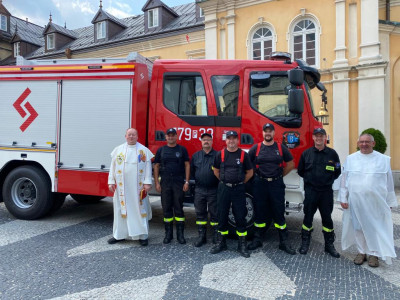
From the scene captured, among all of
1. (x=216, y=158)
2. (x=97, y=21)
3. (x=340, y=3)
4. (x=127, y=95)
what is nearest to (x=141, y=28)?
(x=97, y=21)

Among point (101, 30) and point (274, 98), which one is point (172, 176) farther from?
point (101, 30)

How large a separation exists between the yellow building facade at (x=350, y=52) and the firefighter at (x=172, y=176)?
934 cm

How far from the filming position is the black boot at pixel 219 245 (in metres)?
4.39

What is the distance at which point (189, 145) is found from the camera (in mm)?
5016

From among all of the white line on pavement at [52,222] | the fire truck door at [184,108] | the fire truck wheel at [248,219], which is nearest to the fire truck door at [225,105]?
the fire truck door at [184,108]

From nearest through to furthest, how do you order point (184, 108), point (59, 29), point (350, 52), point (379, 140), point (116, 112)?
point (184, 108), point (116, 112), point (379, 140), point (350, 52), point (59, 29)

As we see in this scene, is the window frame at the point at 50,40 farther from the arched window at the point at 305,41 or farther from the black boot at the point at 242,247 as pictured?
the black boot at the point at 242,247

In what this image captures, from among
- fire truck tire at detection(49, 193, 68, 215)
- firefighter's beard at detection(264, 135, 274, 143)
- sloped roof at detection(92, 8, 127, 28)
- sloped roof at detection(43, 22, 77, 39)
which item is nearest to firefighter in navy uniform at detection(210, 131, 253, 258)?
firefighter's beard at detection(264, 135, 274, 143)

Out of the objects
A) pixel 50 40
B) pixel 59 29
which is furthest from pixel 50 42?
pixel 59 29

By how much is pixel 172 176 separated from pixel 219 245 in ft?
3.98

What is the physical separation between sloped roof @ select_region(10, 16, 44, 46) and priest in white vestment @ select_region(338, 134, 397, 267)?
28179 millimetres

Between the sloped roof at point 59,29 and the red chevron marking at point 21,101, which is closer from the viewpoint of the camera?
the red chevron marking at point 21,101

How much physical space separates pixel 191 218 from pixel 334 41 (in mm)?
9811

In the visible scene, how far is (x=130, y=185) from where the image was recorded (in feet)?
15.4
